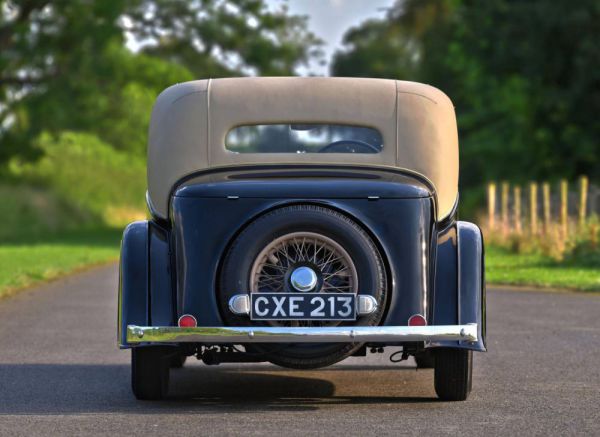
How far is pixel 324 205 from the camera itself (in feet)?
27.7

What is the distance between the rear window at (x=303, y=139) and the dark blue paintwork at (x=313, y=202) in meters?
0.71

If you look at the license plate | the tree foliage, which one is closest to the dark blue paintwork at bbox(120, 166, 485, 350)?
the license plate

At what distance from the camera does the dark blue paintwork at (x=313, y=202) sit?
848cm

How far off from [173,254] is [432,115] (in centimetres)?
192

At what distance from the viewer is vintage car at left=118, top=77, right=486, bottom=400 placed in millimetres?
8336

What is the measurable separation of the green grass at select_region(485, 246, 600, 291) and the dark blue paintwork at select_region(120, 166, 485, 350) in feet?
37.3

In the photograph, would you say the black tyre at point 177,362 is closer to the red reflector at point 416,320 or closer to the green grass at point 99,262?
the red reflector at point 416,320

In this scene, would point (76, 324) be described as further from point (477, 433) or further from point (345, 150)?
point (477, 433)

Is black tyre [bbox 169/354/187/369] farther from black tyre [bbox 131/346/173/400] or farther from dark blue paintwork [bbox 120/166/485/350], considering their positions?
dark blue paintwork [bbox 120/166/485/350]

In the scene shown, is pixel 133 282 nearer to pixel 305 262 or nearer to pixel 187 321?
pixel 187 321

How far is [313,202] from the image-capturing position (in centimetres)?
845

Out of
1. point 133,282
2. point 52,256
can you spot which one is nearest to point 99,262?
point 52,256

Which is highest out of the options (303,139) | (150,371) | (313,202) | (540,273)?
(303,139)

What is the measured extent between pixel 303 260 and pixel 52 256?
20235 mm
